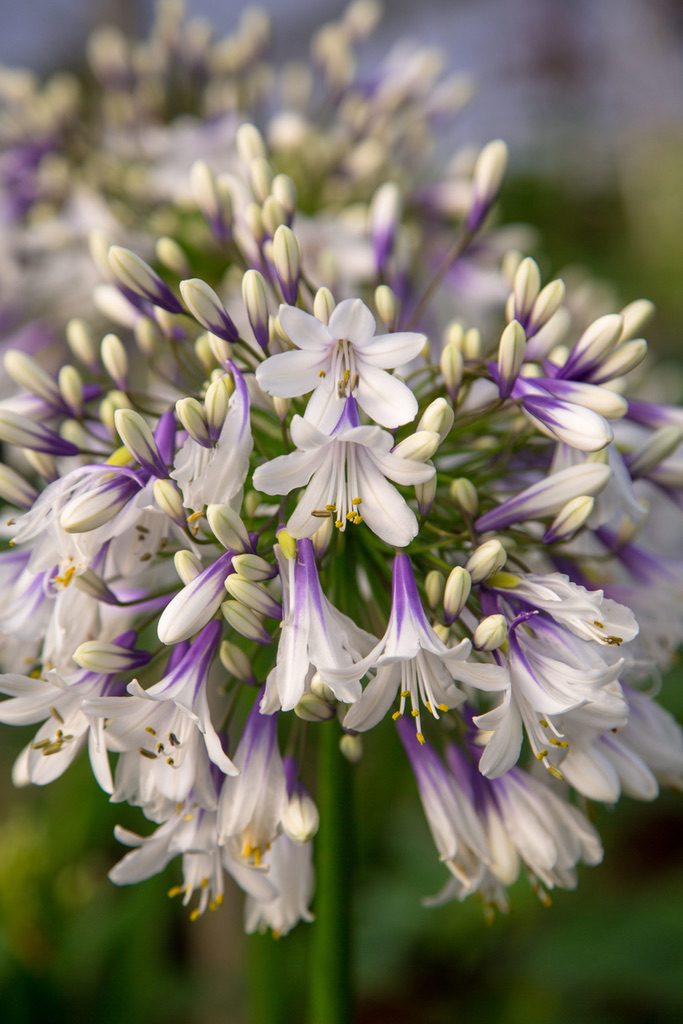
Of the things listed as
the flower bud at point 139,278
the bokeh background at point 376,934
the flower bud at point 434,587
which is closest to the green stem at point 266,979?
the bokeh background at point 376,934

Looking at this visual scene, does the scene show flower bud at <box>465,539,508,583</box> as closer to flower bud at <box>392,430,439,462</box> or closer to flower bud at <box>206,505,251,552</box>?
flower bud at <box>392,430,439,462</box>

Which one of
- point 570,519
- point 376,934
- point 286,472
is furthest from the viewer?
point 376,934

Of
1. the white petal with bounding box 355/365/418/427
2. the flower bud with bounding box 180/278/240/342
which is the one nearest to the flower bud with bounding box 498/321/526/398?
the white petal with bounding box 355/365/418/427

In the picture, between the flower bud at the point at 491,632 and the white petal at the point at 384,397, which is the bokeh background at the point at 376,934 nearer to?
the flower bud at the point at 491,632

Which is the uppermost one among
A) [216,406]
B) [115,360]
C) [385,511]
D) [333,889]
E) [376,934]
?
[115,360]

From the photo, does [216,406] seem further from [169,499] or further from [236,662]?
A: [236,662]

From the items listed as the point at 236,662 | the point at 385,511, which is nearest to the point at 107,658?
the point at 236,662

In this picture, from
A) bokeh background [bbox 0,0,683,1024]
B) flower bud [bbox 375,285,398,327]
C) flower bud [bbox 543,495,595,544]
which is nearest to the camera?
flower bud [bbox 543,495,595,544]
